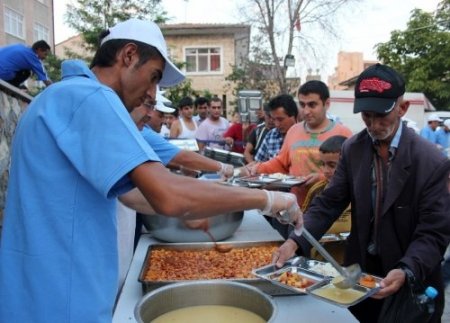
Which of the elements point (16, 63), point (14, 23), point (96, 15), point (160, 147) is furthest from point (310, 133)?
point (14, 23)

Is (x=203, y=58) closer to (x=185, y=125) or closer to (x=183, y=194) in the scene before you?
(x=185, y=125)

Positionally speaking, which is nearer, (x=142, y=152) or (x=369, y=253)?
(x=142, y=152)

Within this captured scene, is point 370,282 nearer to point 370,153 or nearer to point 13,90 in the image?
point 370,153

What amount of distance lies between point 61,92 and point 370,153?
3.73 ft

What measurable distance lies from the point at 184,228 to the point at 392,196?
85 cm

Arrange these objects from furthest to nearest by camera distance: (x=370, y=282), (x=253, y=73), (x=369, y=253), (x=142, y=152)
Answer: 1. (x=253, y=73)
2. (x=369, y=253)
3. (x=370, y=282)
4. (x=142, y=152)

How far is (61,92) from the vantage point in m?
0.87

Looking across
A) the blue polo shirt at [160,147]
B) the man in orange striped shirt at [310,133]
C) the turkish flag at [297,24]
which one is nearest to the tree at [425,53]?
Result: the turkish flag at [297,24]

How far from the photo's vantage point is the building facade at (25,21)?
17641mm

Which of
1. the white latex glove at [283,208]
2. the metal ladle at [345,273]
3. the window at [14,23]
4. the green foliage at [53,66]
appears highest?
the window at [14,23]

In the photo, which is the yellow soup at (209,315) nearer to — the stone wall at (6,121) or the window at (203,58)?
the stone wall at (6,121)

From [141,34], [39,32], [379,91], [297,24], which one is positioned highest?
[39,32]

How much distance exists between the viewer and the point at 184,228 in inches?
74.6

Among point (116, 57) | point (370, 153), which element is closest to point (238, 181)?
point (370, 153)
